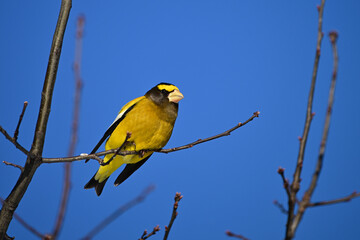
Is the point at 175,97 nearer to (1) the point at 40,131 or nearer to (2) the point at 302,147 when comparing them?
(1) the point at 40,131

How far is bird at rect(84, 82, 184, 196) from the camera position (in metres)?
3.82

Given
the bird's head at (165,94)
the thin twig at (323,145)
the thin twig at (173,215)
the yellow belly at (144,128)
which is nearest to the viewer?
the thin twig at (323,145)

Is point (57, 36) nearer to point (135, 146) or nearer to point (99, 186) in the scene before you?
point (135, 146)

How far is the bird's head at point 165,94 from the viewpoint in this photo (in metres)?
4.15

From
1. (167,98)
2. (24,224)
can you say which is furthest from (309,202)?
(167,98)

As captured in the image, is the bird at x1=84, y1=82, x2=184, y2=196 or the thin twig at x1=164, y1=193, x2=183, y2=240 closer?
the thin twig at x1=164, y1=193, x2=183, y2=240

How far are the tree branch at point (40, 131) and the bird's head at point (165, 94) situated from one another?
1804mm

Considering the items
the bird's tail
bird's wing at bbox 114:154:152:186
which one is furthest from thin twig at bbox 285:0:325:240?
the bird's tail

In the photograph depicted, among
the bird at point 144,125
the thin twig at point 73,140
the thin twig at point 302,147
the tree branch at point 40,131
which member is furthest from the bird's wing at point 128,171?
the thin twig at point 302,147

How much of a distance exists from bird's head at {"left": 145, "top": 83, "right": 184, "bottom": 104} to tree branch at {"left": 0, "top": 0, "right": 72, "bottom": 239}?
1.80m

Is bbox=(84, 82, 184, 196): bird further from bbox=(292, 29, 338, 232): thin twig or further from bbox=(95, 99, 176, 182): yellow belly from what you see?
bbox=(292, 29, 338, 232): thin twig

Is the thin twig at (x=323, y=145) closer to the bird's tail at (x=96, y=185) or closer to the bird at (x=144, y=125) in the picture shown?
the bird at (x=144, y=125)

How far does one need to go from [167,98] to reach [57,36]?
188cm

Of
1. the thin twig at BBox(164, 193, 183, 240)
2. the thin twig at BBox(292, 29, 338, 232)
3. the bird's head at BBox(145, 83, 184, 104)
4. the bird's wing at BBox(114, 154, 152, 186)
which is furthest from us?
the bird's wing at BBox(114, 154, 152, 186)
